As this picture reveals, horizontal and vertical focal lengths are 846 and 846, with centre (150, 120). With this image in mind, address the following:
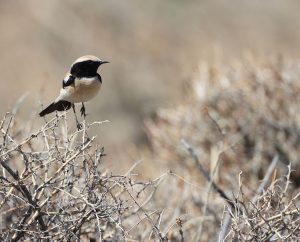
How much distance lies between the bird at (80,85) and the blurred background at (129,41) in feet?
33.0

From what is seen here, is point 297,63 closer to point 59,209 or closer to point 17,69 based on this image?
point 59,209

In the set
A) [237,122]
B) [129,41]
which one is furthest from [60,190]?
[129,41]

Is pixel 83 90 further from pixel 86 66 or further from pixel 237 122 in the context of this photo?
pixel 237 122

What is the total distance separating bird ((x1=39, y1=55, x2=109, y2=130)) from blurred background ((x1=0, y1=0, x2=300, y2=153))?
10.1 meters

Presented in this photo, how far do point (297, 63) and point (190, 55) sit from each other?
10338mm

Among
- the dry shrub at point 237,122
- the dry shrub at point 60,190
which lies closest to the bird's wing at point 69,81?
the dry shrub at point 60,190

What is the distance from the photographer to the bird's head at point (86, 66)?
13.4 ft

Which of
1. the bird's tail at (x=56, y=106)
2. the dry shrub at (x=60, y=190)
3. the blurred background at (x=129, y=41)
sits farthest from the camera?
the blurred background at (x=129, y=41)

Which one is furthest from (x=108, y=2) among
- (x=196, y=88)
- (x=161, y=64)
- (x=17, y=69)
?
(x=196, y=88)

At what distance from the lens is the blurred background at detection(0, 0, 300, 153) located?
53.5ft

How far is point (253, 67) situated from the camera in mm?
7832

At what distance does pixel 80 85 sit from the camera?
401 cm

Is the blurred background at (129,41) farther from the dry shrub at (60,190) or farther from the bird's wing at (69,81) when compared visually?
the dry shrub at (60,190)

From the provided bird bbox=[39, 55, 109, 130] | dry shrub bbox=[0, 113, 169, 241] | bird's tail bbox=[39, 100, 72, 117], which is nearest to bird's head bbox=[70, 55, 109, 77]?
bird bbox=[39, 55, 109, 130]
